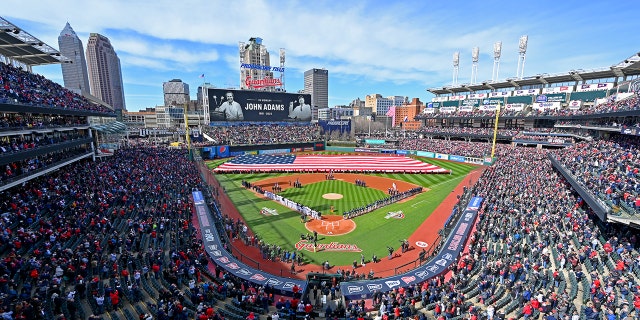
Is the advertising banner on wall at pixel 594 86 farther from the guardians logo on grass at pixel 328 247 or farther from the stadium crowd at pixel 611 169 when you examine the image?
the guardians logo on grass at pixel 328 247

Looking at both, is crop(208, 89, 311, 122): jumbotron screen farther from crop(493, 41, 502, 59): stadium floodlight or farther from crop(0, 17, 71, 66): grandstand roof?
crop(493, 41, 502, 59): stadium floodlight

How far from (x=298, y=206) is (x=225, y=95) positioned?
157 feet

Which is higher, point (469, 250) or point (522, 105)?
point (522, 105)

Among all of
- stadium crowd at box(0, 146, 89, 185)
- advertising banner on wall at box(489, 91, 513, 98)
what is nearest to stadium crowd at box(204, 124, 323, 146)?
stadium crowd at box(0, 146, 89, 185)

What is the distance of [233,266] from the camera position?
17812 millimetres

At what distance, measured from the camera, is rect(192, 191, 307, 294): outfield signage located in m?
16.1

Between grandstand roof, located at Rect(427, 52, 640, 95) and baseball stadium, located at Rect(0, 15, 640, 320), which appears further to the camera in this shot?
grandstand roof, located at Rect(427, 52, 640, 95)

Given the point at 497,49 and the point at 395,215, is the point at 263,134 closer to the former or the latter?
the point at 395,215

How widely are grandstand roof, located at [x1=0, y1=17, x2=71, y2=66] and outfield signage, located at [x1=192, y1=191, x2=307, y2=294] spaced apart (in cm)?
2494

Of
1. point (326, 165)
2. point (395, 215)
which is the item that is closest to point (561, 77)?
point (326, 165)

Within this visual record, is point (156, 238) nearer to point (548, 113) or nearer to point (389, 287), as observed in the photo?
point (389, 287)

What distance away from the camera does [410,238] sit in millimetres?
23859

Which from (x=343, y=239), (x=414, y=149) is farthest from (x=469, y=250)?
(x=414, y=149)

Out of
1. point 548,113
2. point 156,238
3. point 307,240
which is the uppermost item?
point 548,113
